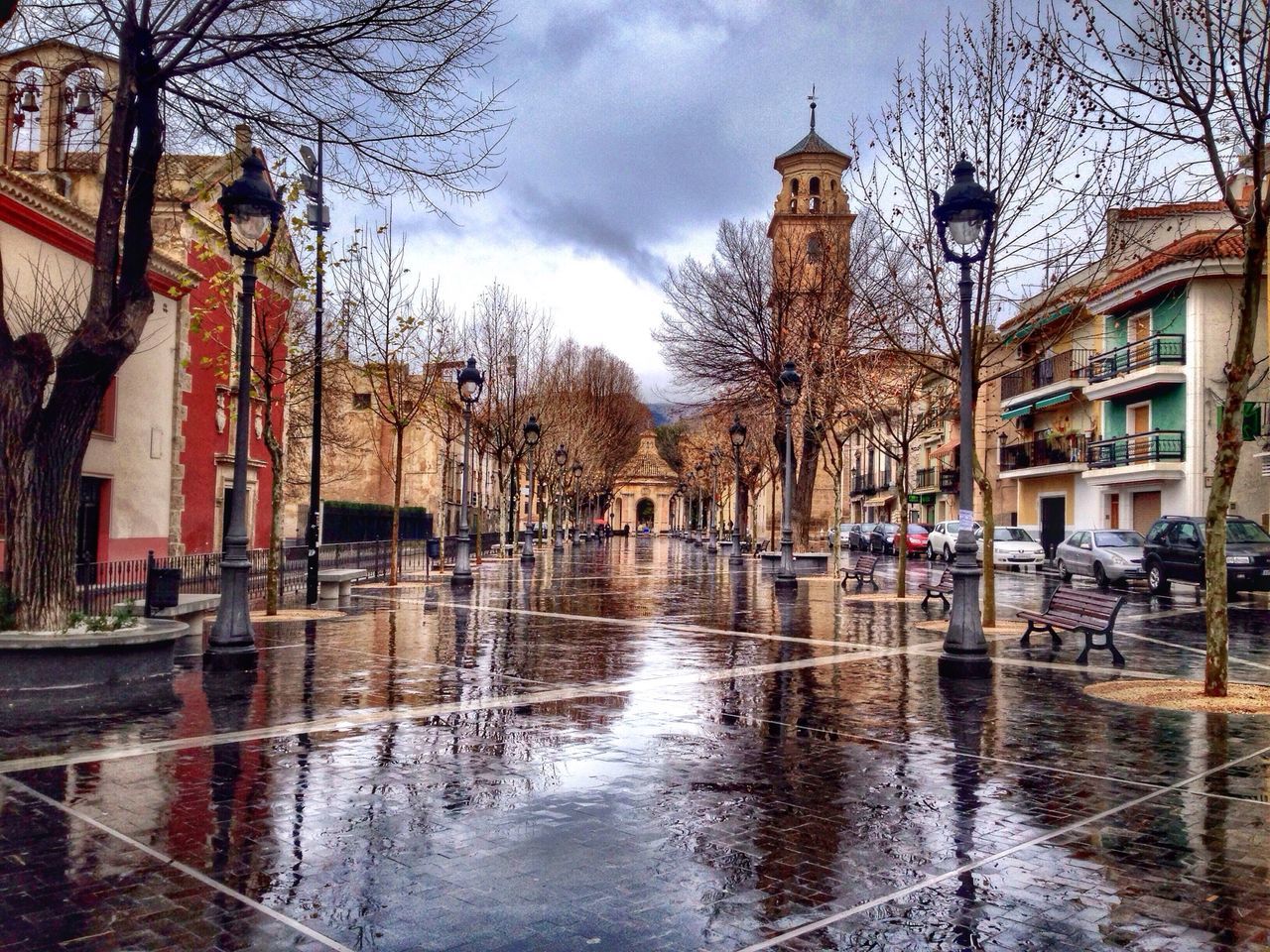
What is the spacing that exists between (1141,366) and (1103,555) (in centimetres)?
1272

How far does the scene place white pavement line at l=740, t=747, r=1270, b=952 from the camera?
413cm

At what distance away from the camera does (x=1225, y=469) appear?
964 centimetres

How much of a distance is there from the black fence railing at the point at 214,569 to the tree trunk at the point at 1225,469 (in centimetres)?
1065

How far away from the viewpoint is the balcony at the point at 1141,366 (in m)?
36.1

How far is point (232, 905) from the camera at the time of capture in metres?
4.35

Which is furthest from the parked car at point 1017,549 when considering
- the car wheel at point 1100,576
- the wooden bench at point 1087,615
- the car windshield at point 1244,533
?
the wooden bench at point 1087,615

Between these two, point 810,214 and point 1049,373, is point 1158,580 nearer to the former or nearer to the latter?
point 1049,373

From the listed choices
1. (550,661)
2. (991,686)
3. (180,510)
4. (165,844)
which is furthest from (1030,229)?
(180,510)

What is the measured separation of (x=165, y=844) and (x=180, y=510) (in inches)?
989

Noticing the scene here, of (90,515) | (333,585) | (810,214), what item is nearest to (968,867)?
(333,585)

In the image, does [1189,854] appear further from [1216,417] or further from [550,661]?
[1216,417]

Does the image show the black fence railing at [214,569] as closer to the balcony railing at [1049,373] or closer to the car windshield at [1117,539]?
the car windshield at [1117,539]

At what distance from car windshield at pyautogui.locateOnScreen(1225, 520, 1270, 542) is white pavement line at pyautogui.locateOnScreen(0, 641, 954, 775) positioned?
15507mm

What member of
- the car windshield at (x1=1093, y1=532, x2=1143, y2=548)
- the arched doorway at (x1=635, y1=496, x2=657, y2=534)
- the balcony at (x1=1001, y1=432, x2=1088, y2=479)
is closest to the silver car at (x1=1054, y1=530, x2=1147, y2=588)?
the car windshield at (x1=1093, y1=532, x2=1143, y2=548)
